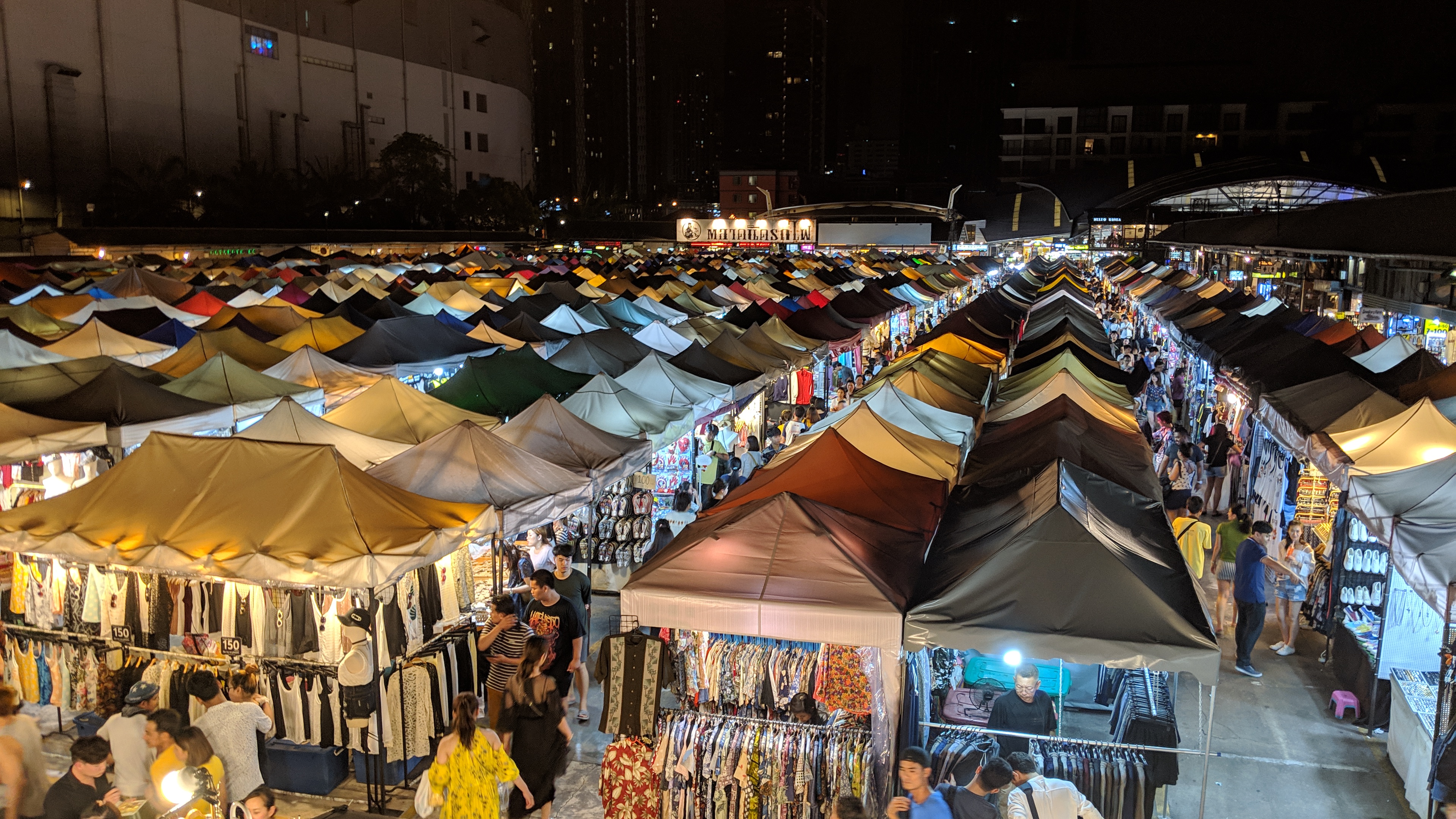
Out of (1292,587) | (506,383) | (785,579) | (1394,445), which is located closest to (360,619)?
(785,579)

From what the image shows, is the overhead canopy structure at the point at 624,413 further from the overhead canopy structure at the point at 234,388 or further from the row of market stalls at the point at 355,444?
the overhead canopy structure at the point at 234,388

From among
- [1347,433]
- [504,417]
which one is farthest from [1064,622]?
[504,417]

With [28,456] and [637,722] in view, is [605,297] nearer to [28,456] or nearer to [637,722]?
[28,456]

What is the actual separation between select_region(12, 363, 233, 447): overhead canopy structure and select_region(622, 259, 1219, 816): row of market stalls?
5784 mm

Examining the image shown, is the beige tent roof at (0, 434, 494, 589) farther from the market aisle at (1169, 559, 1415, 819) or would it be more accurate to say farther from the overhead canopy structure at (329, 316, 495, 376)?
the overhead canopy structure at (329, 316, 495, 376)

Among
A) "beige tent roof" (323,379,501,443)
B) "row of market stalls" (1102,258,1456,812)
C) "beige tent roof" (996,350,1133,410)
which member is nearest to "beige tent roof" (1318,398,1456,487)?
"row of market stalls" (1102,258,1456,812)

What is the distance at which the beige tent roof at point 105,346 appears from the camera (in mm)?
13766

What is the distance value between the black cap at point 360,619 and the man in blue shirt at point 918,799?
11.2 ft

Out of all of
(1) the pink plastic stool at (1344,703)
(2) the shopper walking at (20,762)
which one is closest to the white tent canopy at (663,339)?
(1) the pink plastic stool at (1344,703)

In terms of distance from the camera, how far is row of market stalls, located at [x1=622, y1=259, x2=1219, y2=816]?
215 inches

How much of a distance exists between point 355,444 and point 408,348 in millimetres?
5276

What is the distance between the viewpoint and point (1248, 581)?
8453mm

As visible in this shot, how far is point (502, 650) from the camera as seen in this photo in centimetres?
663

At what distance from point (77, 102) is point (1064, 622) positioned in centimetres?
4790
